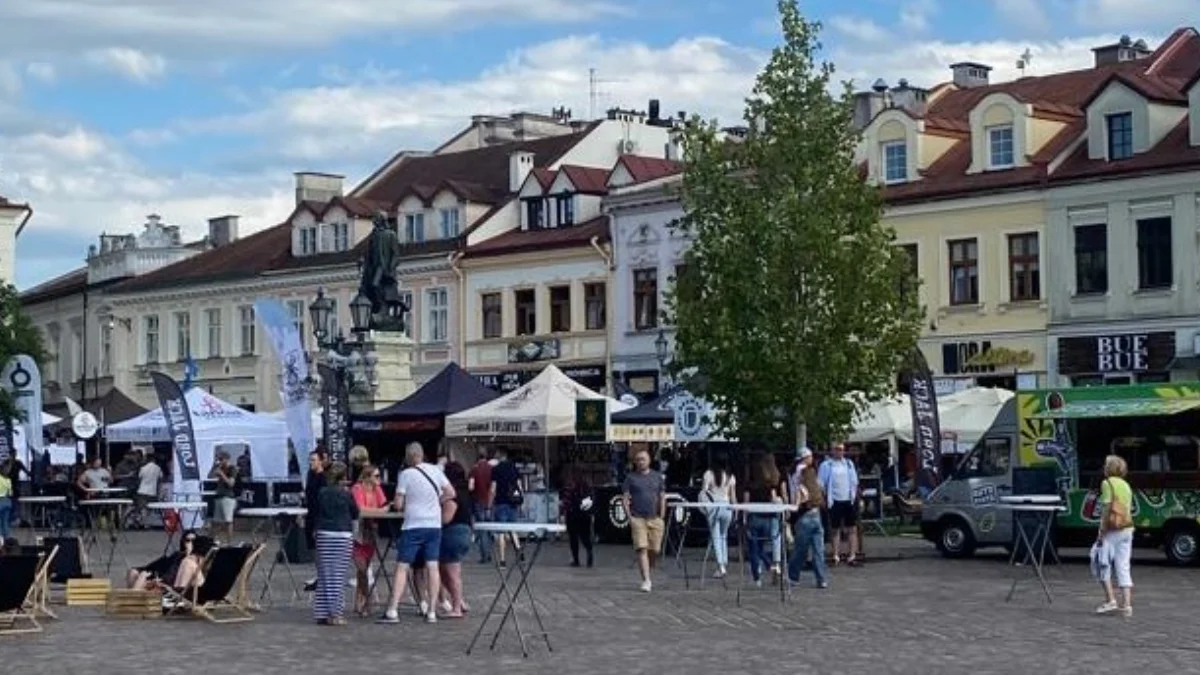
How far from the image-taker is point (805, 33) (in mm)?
36531

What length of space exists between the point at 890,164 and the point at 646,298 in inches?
350

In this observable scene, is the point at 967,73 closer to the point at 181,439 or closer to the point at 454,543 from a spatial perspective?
the point at 181,439

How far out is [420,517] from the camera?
21250mm

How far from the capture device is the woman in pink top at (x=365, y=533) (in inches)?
885

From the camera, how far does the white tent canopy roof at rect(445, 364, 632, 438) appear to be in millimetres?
38656

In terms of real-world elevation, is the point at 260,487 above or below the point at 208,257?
below

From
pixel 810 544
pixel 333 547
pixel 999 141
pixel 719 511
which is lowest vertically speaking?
pixel 810 544

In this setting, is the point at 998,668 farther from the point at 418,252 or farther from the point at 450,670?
the point at 418,252

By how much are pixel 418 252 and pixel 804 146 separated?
3206cm

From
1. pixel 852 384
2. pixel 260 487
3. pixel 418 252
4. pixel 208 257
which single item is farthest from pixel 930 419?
pixel 208 257

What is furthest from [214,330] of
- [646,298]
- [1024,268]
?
[1024,268]

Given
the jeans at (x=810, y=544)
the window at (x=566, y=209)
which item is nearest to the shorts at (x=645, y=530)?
the jeans at (x=810, y=544)

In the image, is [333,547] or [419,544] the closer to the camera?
[419,544]

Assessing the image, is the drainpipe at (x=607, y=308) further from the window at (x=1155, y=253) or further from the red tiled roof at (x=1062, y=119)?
the window at (x=1155, y=253)
